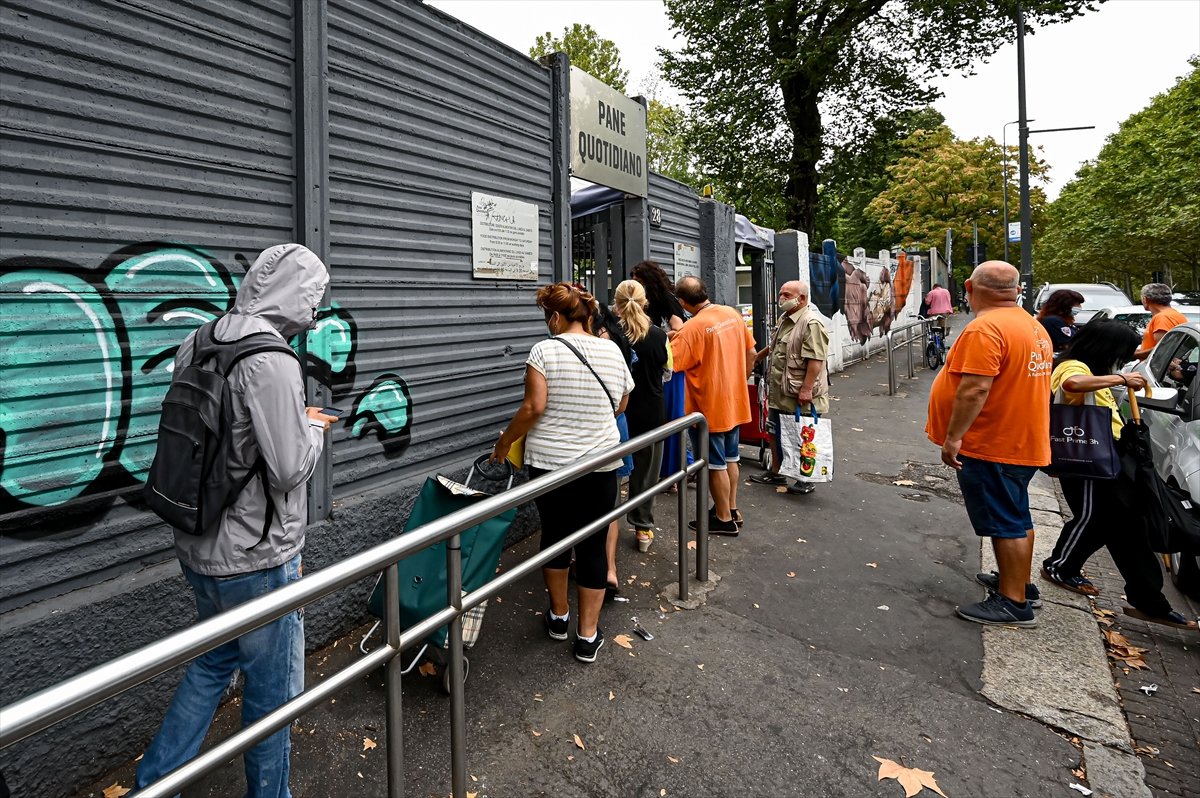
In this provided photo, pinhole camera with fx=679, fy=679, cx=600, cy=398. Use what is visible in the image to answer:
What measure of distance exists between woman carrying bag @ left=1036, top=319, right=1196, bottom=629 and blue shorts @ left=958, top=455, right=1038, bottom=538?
1.81ft

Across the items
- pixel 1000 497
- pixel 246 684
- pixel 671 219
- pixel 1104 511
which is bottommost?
pixel 246 684

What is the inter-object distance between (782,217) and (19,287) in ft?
75.8

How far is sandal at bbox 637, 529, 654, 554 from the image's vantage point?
487cm

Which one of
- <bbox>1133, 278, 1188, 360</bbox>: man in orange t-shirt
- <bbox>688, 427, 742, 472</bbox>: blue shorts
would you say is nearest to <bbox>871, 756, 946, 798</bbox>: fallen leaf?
<bbox>688, 427, 742, 472</bbox>: blue shorts

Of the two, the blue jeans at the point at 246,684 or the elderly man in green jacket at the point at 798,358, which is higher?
the elderly man in green jacket at the point at 798,358

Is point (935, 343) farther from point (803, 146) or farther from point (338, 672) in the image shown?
point (338, 672)

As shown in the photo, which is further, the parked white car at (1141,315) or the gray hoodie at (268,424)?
the parked white car at (1141,315)

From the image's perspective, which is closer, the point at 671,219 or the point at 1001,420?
the point at 1001,420

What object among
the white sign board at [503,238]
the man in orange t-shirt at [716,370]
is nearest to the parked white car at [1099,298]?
the man in orange t-shirt at [716,370]

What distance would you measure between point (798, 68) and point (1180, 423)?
49.5 feet

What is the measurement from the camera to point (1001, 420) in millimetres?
3631

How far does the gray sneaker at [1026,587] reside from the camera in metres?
4.01

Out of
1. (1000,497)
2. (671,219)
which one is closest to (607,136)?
(671,219)

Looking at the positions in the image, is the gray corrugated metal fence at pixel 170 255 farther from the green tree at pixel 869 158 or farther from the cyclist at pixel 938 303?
the green tree at pixel 869 158
